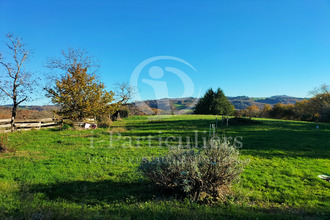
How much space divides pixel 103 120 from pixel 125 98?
9877 mm

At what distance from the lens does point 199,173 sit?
4.21m

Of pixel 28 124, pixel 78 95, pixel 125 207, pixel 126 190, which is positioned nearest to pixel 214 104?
pixel 78 95

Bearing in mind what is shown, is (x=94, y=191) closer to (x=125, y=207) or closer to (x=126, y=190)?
(x=126, y=190)

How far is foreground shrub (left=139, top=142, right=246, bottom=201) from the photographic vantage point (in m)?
4.30

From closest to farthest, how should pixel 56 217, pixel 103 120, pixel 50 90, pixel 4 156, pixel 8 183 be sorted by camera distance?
pixel 56 217 < pixel 8 183 < pixel 4 156 < pixel 50 90 < pixel 103 120

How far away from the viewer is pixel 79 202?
4.21m

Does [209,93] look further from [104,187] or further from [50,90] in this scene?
[104,187]

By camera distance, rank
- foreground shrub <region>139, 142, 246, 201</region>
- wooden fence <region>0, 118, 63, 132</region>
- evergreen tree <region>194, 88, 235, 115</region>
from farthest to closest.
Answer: evergreen tree <region>194, 88, 235, 115</region>, wooden fence <region>0, 118, 63, 132</region>, foreground shrub <region>139, 142, 246, 201</region>

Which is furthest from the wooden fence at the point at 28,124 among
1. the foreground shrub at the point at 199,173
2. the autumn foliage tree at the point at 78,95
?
the foreground shrub at the point at 199,173

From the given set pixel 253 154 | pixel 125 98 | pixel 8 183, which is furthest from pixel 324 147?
pixel 125 98

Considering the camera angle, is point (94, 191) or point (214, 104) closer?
point (94, 191)

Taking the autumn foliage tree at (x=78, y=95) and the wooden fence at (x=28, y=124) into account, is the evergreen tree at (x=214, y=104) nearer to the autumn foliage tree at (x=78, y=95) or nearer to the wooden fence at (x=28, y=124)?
the autumn foliage tree at (x=78, y=95)

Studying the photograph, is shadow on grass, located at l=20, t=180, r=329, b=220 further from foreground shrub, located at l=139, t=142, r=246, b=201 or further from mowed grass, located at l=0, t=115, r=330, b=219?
foreground shrub, located at l=139, t=142, r=246, b=201

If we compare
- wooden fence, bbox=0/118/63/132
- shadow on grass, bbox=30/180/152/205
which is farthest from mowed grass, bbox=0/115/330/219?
wooden fence, bbox=0/118/63/132
